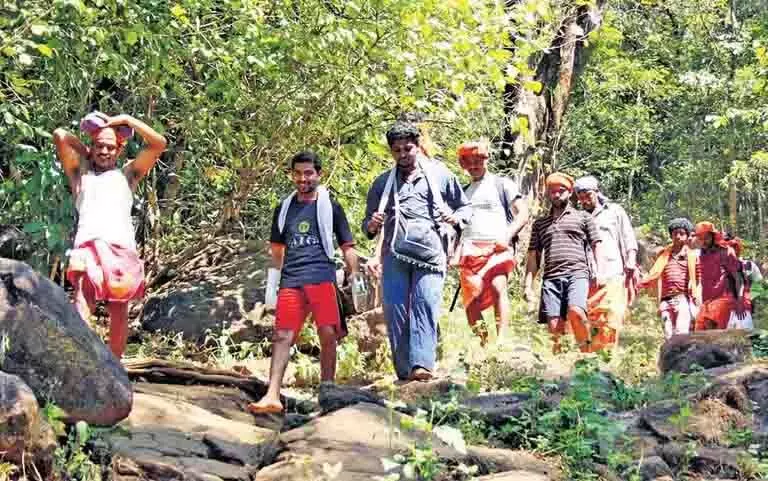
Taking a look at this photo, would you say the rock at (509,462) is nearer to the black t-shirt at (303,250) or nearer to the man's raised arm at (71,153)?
the black t-shirt at (303,250)

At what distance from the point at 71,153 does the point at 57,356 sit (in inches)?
83.7

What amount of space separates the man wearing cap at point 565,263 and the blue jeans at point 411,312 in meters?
1.82

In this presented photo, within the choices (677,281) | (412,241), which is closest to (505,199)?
(412,241)

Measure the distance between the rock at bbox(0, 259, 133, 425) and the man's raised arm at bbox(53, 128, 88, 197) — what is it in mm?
1598

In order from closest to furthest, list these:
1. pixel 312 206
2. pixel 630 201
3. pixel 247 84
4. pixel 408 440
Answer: pixel 408 440 → pixel 312 206 → pixel 247 84 → pixel 630 201

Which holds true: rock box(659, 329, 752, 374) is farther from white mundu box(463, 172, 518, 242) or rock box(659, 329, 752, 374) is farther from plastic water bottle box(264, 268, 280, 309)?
plastic water bottle box(264, 268, 280, 309)

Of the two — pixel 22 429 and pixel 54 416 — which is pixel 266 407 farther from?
pixel 22 429

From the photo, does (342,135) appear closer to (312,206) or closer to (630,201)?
(312,206)

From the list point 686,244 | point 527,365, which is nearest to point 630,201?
point 686,244

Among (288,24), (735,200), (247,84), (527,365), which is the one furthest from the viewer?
(735,200)

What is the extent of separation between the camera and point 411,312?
7.39 metres

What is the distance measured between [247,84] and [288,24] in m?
0.92

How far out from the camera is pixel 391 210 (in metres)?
7.50

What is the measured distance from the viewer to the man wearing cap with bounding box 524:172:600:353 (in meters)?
8.97
